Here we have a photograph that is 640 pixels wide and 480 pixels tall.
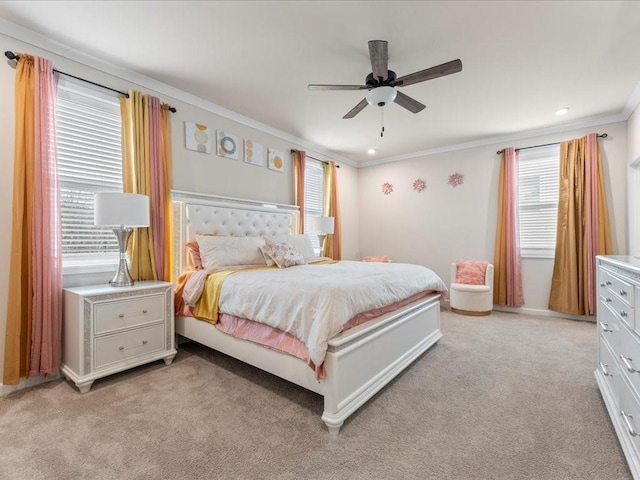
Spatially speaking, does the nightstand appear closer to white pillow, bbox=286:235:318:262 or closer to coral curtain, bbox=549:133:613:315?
white pillow, bbox=286:235:318:262

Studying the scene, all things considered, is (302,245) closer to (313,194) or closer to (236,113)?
(313,194)

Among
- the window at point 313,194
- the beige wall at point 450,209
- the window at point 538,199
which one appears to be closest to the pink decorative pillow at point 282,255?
the window at point 313,194

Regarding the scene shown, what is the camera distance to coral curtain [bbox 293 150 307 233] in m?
4.75

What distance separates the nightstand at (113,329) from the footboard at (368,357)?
170 cm

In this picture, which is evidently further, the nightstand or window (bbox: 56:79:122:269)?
window (bbox: 56:79:122:269)

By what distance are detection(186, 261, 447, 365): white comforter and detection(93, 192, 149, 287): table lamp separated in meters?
0.88

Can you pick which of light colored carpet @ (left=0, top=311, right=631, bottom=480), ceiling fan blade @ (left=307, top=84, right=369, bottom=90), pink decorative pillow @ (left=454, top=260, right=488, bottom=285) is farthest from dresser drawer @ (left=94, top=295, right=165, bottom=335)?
pink decorative pillow @ (left=454, top=260, right=488, bottom=285)

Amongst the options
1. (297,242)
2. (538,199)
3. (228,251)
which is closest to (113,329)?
(228,251)

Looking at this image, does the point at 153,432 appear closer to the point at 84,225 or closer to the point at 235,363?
the point at 235,363

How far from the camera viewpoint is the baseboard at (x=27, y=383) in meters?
2.22

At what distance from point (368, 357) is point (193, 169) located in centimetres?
283

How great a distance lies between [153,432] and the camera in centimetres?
181

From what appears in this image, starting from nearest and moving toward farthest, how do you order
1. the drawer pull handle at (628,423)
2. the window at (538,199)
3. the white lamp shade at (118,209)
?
1. the drawer pull handle at (628,423)
2. the white lamp shade at (118,209)
3. the window at (538,199)

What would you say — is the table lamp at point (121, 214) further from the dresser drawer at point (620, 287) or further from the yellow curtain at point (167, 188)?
the dresser drawer at point (620, 287)
